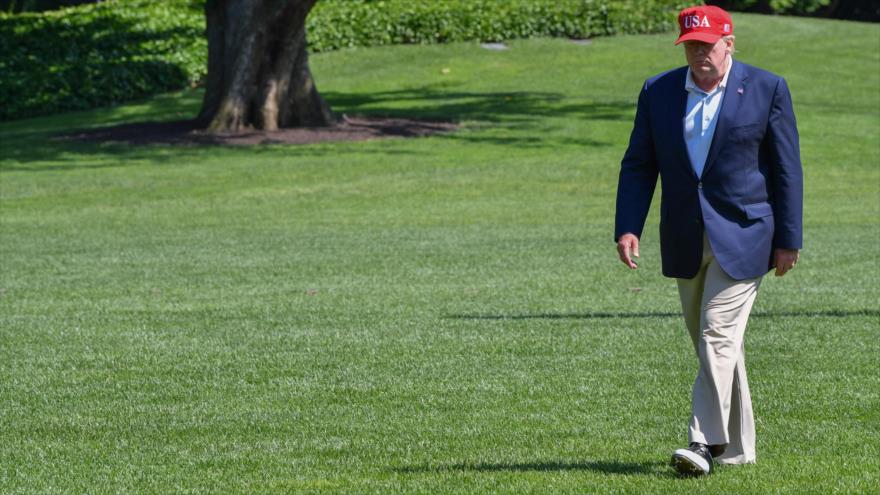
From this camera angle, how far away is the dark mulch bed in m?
27.4

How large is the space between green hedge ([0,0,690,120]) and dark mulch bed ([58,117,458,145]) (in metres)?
6.64

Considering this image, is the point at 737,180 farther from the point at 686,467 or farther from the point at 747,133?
the point at 686,467

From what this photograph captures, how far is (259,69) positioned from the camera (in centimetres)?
2780

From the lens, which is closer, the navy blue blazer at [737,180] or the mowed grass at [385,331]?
the navy blue blazer at [737,180]

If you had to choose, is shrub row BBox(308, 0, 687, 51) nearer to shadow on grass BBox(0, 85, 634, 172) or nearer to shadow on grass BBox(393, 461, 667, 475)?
shadow on grass BBox(0, 85, 634, 172)

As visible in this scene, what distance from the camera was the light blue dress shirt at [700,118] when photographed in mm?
5953

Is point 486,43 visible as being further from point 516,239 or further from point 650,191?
point 650,191

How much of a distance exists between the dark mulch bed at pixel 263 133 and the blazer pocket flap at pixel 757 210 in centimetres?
2158

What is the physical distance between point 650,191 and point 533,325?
4.35 m

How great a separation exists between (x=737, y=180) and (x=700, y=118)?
0.32 meters

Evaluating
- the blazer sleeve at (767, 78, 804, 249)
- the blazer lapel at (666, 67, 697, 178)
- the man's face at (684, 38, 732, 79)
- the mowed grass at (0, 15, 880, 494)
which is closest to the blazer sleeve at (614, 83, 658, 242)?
the blazer lapel at (666, 67, 697, 178)

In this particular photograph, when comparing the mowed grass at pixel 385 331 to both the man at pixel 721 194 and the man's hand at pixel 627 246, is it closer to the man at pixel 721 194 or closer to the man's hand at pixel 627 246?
the man at pixel 721 194

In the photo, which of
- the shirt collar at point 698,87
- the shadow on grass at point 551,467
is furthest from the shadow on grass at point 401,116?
the shirt collar at point 698,87

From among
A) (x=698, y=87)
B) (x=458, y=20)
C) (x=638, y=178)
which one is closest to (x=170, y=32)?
(x=458, y=20)
